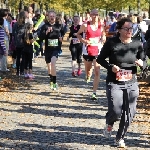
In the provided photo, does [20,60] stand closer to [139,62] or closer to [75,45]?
[75,45]

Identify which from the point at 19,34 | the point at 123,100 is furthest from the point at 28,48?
the point at 123,100

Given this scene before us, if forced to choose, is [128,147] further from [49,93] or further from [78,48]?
[78,48]

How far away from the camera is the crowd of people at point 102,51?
21.0ft

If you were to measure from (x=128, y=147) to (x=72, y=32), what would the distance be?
7.56 m

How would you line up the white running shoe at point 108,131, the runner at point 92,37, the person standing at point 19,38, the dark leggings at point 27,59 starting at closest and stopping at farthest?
the white running shoe at point 108,131 < the runner at point 92,37 < the person standing at point 19,38 < the dark leggings at point 27,59

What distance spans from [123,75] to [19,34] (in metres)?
7.35

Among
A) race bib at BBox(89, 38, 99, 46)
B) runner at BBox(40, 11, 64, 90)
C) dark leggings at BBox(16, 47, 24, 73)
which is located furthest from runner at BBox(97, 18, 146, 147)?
dark leggings at BBox(16, 47, 24, 73)

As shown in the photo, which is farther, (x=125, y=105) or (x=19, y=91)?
(x=19, y=91)

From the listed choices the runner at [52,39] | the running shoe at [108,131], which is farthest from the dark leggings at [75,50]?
the running shoe at [108,131]

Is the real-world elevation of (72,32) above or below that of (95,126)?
above

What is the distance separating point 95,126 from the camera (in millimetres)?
7980

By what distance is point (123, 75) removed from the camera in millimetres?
6398

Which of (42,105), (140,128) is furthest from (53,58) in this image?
(140,128)

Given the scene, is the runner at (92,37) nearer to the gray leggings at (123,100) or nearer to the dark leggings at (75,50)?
the dark leggings at (75,50)
